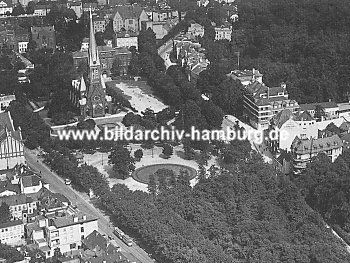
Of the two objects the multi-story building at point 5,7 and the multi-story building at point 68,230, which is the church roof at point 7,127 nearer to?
the multi-story building at point 68,230

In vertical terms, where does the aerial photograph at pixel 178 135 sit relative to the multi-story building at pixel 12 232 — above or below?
above

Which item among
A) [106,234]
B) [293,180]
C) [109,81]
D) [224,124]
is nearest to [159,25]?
[109,81]

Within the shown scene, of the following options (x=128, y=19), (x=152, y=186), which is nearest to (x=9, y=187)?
(x=152, y=186)

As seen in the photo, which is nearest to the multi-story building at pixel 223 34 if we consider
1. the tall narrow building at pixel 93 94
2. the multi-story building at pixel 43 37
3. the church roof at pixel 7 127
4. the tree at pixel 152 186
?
the multi-story building at pixel 43 37

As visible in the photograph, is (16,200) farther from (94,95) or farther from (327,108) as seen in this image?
(327,108)

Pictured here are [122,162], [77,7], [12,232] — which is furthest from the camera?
[77,7]

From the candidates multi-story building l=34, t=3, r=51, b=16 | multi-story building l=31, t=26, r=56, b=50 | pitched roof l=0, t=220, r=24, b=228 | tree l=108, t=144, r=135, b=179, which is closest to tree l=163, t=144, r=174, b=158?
tree l=108, t=144, r=135, b=179
